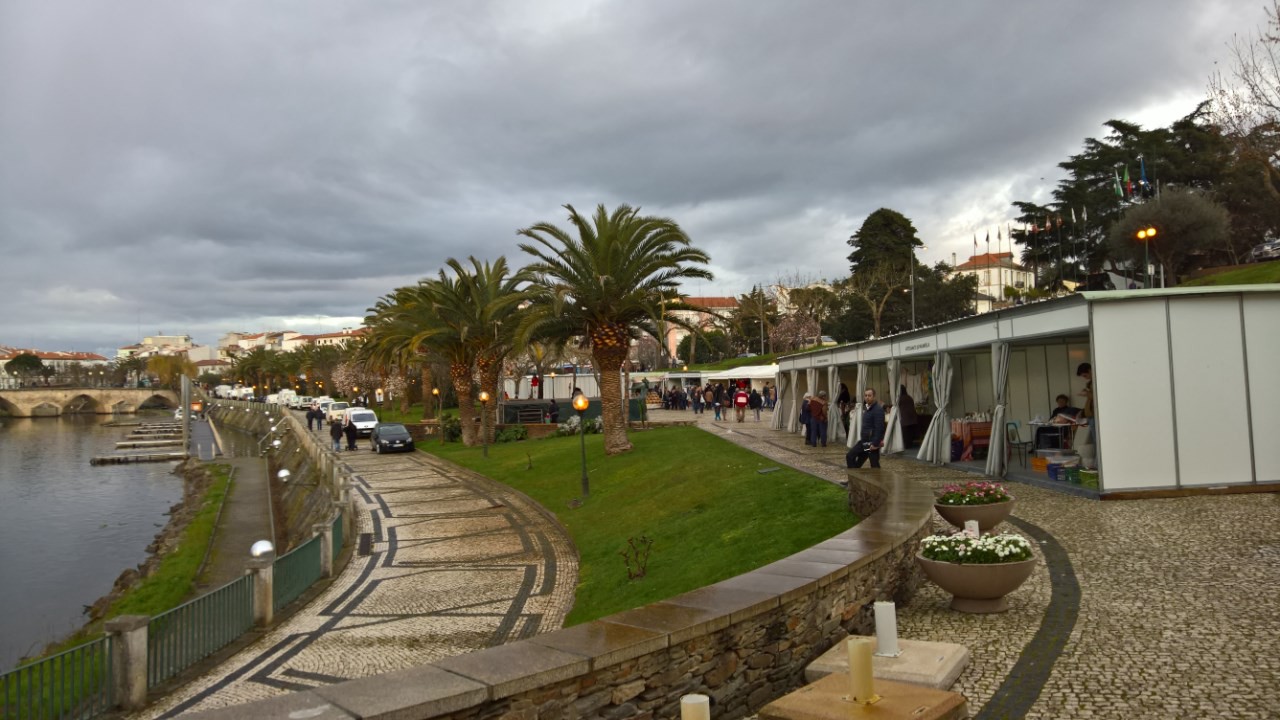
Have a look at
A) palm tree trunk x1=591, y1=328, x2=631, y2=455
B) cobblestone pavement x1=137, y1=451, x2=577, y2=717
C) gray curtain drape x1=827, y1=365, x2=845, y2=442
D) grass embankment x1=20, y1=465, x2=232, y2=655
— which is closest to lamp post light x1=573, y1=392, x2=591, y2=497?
cobblestone pavement x1=137, y1=451, x2=577, y2=717

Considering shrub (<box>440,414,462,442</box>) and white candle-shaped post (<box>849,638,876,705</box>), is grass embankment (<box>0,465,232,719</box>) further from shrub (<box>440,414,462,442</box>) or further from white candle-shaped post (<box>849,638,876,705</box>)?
shrub (<box>440,414,462,442</box>)

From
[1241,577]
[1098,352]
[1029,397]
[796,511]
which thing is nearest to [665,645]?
[1241,577]

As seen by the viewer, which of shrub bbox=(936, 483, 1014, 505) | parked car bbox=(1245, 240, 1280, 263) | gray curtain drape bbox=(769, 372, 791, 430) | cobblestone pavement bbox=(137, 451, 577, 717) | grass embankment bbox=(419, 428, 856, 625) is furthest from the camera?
parked car bbox=(1245, 240, 1280, 263)

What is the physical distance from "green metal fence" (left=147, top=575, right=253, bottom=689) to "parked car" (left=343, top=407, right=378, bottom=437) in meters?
34.9

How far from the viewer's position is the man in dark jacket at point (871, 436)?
1271 cm

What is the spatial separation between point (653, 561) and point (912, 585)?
6.41 meters

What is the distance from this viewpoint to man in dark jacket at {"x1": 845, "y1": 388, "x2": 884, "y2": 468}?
12.7 m

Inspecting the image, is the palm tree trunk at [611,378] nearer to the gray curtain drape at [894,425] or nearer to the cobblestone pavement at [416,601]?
the cobblestone pavement at [416,601]

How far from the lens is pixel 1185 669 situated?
5.30m

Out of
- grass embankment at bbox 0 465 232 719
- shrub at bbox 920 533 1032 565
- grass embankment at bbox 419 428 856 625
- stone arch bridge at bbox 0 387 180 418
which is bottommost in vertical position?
grass embankment at bbox 0 465 232 719

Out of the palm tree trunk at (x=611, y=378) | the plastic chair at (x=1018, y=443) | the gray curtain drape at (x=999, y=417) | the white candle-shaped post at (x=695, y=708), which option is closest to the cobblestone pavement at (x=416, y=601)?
the palm tree trunk at (x=611, y=378)

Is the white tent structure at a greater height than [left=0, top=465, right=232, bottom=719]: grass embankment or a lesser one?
greater

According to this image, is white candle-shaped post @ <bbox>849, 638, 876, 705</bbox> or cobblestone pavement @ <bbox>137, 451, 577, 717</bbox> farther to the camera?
cobblestone pavement @ <bbox>137, 451, 577, 717</bbox>

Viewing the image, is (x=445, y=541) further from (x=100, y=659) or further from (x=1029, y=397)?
(x=1029, y=397)
